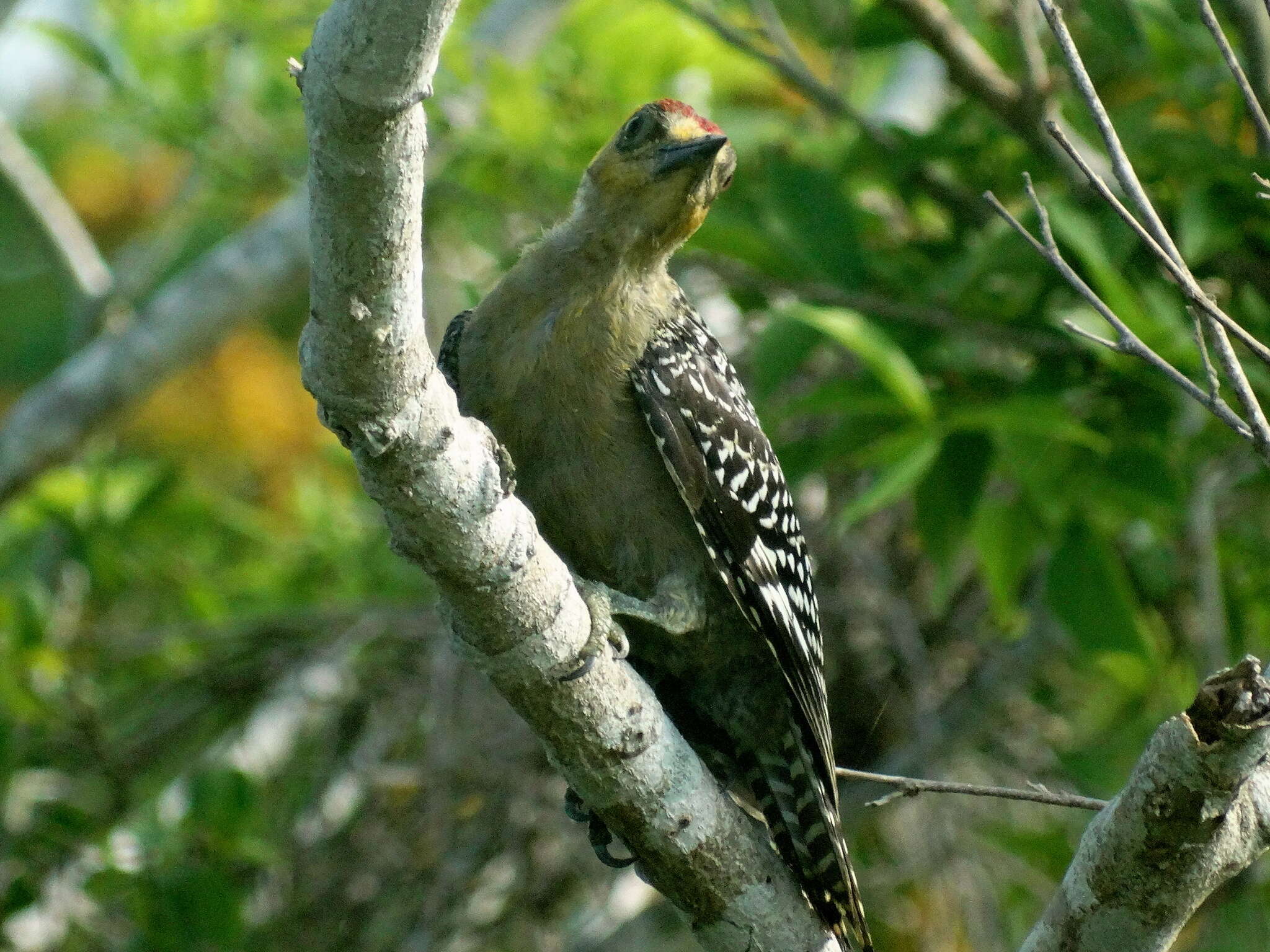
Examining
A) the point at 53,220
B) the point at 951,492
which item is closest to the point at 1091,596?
the point at 951,492

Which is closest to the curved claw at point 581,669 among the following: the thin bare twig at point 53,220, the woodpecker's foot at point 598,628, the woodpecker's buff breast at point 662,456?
the woodpecker's foot at point 598,628

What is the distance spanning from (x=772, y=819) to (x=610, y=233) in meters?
1.67

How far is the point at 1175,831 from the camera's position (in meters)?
2.49

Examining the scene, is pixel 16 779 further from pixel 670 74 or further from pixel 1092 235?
pixel 1092 235

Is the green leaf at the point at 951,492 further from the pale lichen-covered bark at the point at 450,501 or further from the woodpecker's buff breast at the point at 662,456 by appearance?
the pale lichen-covered bark at the point at 450,501

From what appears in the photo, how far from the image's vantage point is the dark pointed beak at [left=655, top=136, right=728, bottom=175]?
3840 mm

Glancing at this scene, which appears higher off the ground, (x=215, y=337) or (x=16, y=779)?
(x=215, y=337)

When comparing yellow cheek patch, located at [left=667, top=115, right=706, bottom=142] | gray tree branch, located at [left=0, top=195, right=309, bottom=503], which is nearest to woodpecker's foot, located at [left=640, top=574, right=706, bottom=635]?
yellow cheek patch, located at [left=667, top=115, right=706, bottom=142]

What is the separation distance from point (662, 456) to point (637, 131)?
3.09ft

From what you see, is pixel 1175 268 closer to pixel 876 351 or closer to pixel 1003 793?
pixel 1003 793

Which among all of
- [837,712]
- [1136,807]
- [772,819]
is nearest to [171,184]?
[837,712]

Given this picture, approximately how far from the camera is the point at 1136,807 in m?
2.51

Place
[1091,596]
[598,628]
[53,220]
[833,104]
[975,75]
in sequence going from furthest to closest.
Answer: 1. [53,220]
2. [833,104]
3. [975,75]
4. [1091,596]
5. [598,628]

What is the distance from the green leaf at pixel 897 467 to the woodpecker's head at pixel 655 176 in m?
0.85
